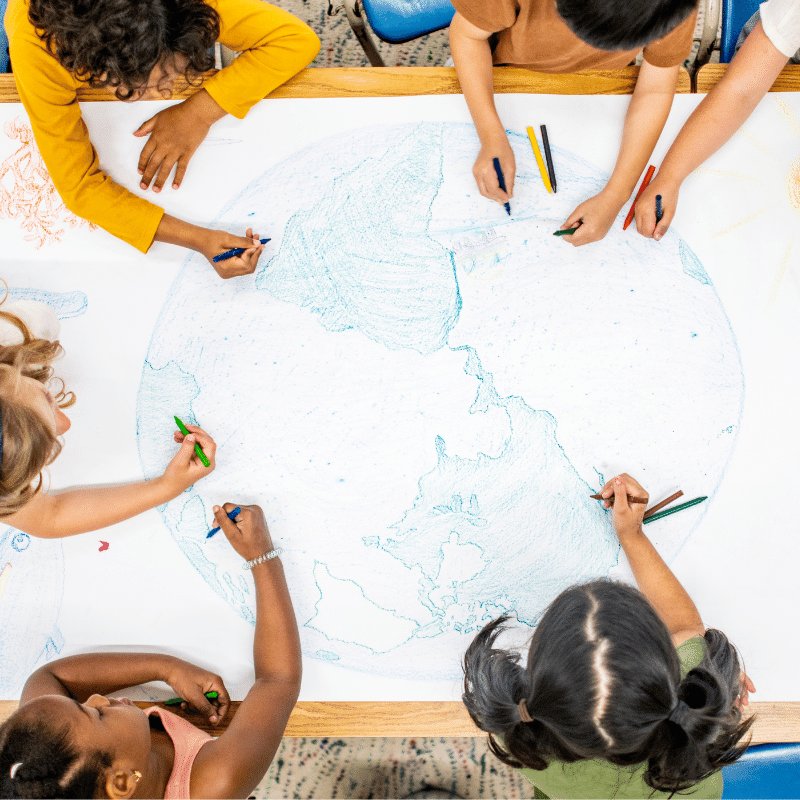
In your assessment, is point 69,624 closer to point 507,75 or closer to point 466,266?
point 466,266

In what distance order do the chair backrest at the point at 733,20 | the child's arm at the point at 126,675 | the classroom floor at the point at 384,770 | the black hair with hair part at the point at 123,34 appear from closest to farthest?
the black hair with hair part at the point at 123,34 → the child's arm at the point at 126,675 → the chair backrest at the point at 733,20 → the classroom floor at the point at 384,770

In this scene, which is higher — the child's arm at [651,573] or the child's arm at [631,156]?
the child's arm at [631,156]

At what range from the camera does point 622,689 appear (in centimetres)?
68

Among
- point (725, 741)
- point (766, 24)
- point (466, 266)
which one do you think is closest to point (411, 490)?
point (466, 266)

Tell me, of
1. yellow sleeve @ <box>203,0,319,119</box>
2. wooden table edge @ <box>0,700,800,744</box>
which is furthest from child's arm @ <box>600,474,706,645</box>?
yellow sleeve @ <box>203,0,319,119</box>

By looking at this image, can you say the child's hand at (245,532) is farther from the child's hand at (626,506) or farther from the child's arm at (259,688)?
the child's hand at (626,506)

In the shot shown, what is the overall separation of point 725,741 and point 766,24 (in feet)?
3.26

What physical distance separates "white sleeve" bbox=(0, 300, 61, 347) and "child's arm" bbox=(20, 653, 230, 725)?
0.48 metres

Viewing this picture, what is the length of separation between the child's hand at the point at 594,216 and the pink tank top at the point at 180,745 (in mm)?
915

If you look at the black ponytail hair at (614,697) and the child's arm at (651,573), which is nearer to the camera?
the black ponytail hair at (614,697)

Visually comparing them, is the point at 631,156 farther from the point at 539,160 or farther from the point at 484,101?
the point at 484,101

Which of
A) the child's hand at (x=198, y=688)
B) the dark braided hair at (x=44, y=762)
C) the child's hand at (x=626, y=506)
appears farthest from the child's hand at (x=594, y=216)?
the dark braided hair at (x=44, y=762)

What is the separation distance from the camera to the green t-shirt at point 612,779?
0.83 metres

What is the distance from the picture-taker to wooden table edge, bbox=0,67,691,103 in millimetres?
902
